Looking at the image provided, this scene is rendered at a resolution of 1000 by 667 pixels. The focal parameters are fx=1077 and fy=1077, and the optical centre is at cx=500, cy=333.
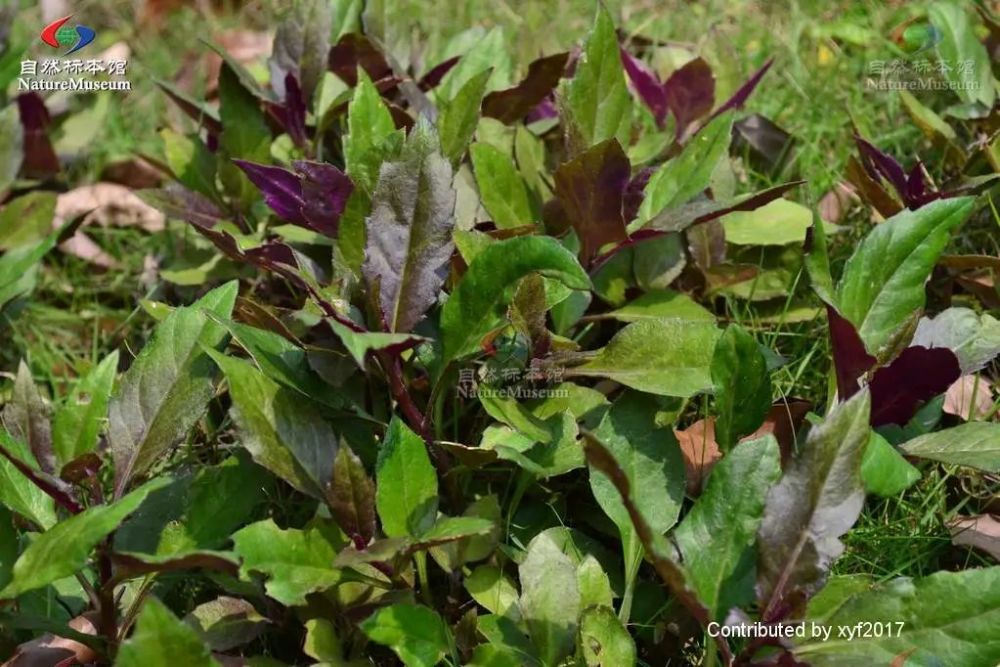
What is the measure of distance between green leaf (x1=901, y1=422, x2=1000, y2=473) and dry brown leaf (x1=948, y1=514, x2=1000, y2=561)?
0.15 m

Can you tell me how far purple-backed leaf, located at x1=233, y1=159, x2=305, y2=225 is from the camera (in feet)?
5.66

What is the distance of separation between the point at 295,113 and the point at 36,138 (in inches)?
32.7

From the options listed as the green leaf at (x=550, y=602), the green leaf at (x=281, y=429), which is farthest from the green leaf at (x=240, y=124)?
the green leaf at (x=550, y=602)

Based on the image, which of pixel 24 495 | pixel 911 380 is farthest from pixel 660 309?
pixel 24 495

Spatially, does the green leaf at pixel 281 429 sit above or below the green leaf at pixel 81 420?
above

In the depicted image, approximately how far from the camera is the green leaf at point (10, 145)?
2.48 m

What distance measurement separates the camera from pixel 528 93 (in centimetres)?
214

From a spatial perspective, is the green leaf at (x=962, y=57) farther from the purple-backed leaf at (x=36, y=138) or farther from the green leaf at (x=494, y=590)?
the purple-backed leaf at (x=36, y=138)

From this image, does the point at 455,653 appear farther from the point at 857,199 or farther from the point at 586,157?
the point at 857,199

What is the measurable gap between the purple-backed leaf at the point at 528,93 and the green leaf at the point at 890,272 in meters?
0.71

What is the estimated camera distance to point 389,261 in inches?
61.1

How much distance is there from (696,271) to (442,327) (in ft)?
2.20

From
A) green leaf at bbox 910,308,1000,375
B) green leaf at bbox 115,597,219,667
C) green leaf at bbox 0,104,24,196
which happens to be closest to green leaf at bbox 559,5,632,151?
green leaf at bbox 910,308,1000,375

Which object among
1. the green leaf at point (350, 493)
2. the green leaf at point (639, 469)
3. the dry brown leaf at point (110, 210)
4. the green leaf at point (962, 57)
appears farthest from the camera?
the dry brown leaf at point (110, 210)
